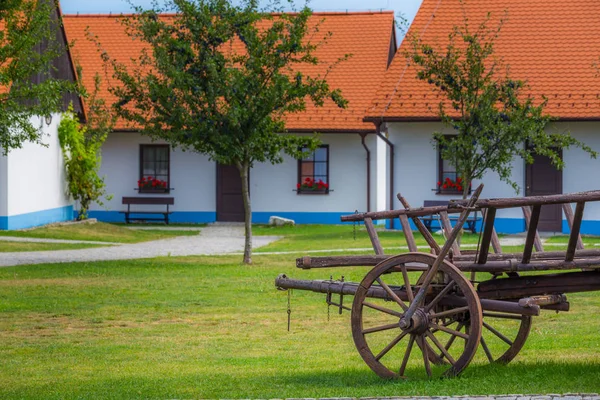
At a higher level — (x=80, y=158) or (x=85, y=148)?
(x=85, y=148)

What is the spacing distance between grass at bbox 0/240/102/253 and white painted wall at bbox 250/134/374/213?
9.40 metres

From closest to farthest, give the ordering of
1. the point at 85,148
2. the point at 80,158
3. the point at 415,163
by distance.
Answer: the point at 415,163, the point at 80,158, the point at 85,148

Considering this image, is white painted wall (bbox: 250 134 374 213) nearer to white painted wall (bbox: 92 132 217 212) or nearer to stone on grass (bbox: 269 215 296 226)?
stone on grass (bbox: 269 215 296 226)

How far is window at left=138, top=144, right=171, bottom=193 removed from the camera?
36312mm

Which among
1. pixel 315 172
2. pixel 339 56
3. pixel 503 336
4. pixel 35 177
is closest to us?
pixel 503 336

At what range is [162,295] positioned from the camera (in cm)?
1761

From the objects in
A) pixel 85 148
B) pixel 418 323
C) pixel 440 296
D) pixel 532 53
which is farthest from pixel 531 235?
pixel 85 148

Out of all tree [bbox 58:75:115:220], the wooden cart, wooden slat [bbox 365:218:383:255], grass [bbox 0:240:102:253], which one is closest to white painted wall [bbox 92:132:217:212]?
tree [bbox 58:75:115:220]

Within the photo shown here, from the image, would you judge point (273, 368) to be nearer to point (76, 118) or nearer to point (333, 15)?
point (76, 118)

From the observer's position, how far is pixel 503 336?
9758 millimetres

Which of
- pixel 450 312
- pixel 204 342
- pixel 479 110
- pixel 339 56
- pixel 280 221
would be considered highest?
pixel 339 56

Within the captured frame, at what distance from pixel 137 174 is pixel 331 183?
6369 millimetres

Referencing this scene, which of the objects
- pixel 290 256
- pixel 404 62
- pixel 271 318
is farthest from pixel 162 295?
pixel 404 62

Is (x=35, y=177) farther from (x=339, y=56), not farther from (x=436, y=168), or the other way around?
(x=339, y=56)
